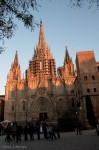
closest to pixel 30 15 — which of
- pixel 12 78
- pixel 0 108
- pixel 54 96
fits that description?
pixel 54 96

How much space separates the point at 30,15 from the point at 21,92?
54902mm

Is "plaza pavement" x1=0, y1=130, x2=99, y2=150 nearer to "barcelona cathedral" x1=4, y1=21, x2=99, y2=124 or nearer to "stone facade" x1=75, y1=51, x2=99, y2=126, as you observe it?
"stone facade" x1=75, y1=51, x2=99, y2=126

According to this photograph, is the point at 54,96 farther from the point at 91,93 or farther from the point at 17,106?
the point at 91,93

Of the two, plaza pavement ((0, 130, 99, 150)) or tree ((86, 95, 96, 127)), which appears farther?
tree ((86, 95, 96, 127))

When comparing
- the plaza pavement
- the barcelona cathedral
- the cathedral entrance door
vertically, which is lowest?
the plaza pavement

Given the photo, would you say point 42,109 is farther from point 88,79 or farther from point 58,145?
point 58,145

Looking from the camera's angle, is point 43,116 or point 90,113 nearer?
point 90,113

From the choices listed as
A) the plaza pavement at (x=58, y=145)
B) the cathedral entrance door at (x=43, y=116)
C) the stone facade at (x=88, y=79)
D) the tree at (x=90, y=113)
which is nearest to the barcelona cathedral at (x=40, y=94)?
the cathedral entrance door at (x=43, y=116)

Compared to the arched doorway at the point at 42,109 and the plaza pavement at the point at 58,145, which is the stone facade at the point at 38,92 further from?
the plaza pavement at the point at 58,145

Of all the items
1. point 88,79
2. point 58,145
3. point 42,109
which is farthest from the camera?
point 42,109

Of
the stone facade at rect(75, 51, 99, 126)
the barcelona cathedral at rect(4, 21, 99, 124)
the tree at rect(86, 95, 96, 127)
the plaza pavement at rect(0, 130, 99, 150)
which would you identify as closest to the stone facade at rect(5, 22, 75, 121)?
the barcelona cathedral at rect(4, 21, 99, 124)

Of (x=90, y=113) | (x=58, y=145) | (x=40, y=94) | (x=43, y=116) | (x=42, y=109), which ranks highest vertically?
(x=40, y=94)

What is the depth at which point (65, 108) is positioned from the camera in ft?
190

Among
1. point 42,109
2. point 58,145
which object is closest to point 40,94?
point 42,109
